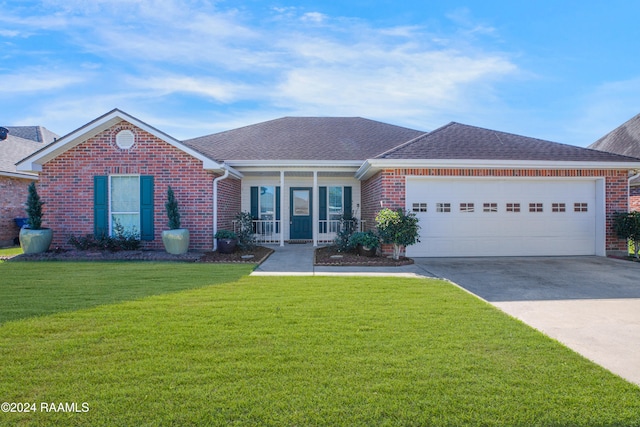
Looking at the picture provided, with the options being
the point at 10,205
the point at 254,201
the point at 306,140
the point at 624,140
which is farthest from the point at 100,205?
the point at 624,140

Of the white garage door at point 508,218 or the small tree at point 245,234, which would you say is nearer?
the white garage door at point 508,218

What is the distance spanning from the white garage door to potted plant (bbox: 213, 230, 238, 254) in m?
→ 5.20

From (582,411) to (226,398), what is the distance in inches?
101

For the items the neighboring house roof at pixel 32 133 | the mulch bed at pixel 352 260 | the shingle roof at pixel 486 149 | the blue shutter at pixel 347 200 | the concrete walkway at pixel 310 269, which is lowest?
the concrete walkway at pixel 310 269

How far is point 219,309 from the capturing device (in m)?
5.14

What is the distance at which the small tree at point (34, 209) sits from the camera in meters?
10.6

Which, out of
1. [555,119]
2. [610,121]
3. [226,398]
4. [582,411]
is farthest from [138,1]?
[610,121]

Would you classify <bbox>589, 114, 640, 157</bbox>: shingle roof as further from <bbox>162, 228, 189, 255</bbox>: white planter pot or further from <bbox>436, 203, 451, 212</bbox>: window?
<bbox>162, 228, 189, 255</bbox>: white planter pot

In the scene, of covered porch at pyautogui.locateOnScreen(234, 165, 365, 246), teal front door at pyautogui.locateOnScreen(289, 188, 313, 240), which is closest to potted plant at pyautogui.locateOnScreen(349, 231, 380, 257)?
covered porch at pyautogui.locateOnScreen(234, 165, 365, 246)

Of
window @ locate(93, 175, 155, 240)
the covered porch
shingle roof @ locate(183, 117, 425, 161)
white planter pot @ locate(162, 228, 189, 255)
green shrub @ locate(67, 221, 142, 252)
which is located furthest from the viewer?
the covered porch

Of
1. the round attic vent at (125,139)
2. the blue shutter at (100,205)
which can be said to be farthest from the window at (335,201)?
the blue shutter at (100,205)

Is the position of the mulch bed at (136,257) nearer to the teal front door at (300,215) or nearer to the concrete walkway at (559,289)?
the concrete walkway at (559,289)

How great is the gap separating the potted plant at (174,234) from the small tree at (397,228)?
547 cm

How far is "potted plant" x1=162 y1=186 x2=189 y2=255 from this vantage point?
10.4 metres
